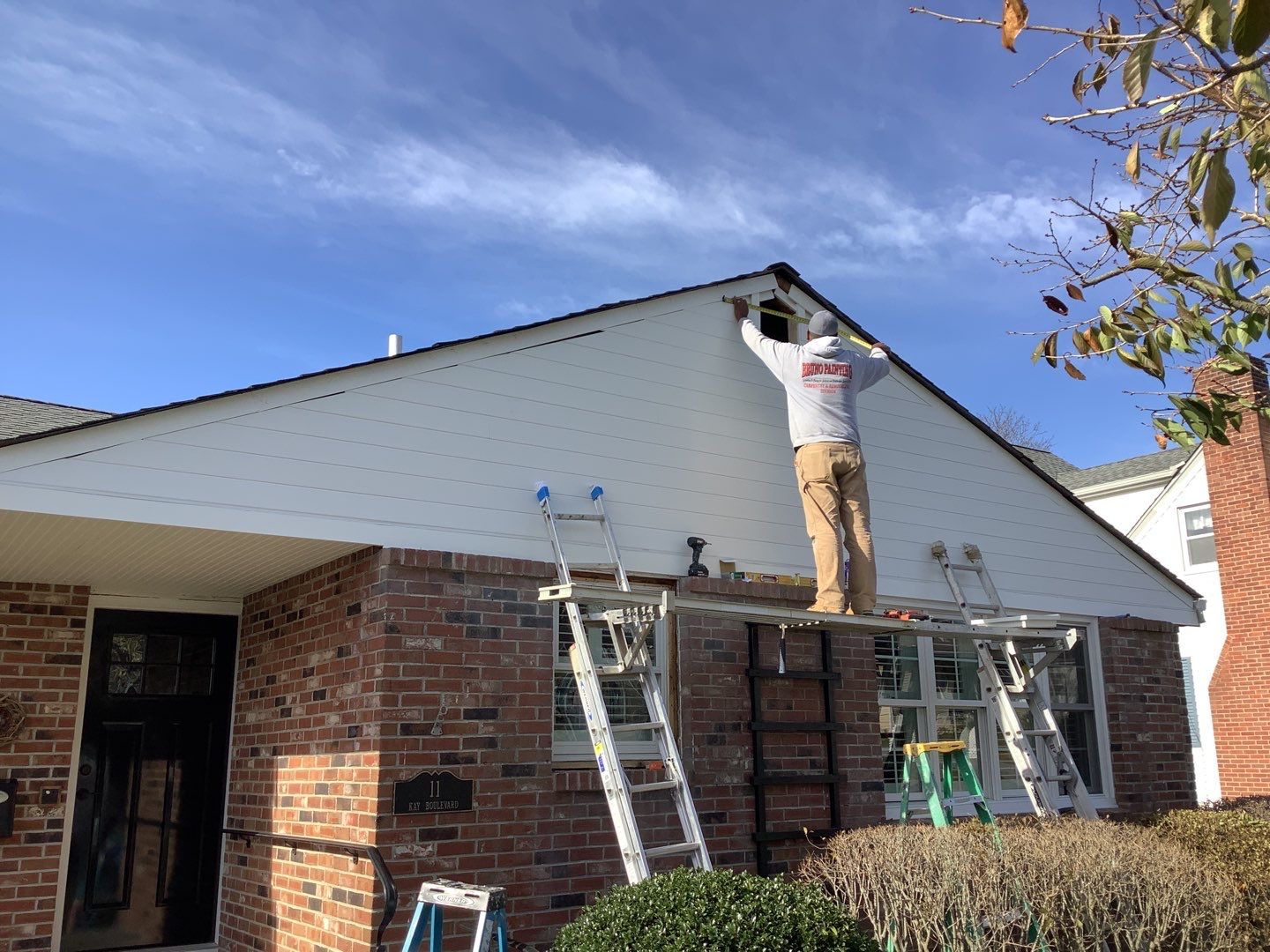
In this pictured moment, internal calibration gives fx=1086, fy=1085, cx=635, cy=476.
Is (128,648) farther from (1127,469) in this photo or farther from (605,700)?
(1127,469)

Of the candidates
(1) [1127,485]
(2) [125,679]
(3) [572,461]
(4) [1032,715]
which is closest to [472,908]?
(3) [572,461]

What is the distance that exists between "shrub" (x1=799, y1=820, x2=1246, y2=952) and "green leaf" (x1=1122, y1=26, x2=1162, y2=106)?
356 cm

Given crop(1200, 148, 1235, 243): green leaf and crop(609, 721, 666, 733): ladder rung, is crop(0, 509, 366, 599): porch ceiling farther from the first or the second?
crop(1200, 148, 1235, 243): green leaf

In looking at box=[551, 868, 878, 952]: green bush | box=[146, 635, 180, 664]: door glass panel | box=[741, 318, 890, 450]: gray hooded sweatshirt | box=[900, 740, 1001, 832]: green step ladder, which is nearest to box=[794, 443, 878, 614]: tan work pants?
box=[741, 318, 890, 450]: gray hooded sweatshirt

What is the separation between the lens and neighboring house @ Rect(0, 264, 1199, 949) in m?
6.41

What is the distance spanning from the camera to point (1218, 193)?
4242 millimetres

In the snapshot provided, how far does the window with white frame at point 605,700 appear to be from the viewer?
7.27 metres

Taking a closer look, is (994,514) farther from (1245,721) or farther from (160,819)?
(1245,721)

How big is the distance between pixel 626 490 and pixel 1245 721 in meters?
15.5

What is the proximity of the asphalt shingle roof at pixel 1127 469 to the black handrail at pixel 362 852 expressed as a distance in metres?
23.4

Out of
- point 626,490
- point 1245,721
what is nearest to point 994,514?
point 626,490

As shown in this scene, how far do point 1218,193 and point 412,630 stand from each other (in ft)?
15.8

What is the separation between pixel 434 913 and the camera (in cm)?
550

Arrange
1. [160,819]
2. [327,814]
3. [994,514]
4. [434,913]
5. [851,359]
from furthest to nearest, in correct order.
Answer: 1. [994,514]
2. [160,819]
3. [851,359]
4. [327,814]
5. [434,913]
